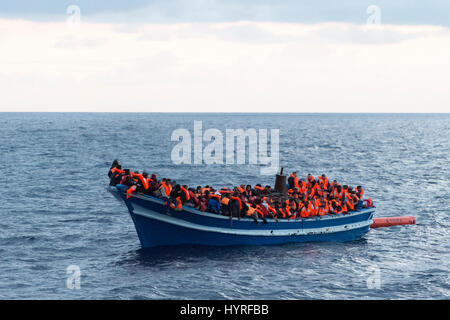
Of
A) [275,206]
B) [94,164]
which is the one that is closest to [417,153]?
[94,164]

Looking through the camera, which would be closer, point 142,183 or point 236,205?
point 142,183

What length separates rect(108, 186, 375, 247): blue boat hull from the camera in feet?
96.0

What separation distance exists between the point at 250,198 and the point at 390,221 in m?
11.9

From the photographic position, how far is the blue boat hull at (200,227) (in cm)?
2925

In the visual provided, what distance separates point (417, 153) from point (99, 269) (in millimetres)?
85220

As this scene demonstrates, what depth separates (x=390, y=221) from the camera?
38.4 meters

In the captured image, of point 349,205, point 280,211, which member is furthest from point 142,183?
point 349,205

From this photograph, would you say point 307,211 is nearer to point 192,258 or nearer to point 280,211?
point 280,211

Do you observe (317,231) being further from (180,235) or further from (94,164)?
(94,164)

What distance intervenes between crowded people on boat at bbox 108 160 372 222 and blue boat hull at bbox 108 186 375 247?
0.37 m

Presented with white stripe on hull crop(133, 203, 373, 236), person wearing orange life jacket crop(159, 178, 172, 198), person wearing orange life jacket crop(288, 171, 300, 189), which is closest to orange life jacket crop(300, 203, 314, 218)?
white stripe on hull crop(133, 203, 373, 236)

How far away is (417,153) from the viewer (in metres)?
104

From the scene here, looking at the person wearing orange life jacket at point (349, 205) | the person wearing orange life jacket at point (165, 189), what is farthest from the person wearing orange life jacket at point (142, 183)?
the person wearing orange life jacket at point (349, 205)
